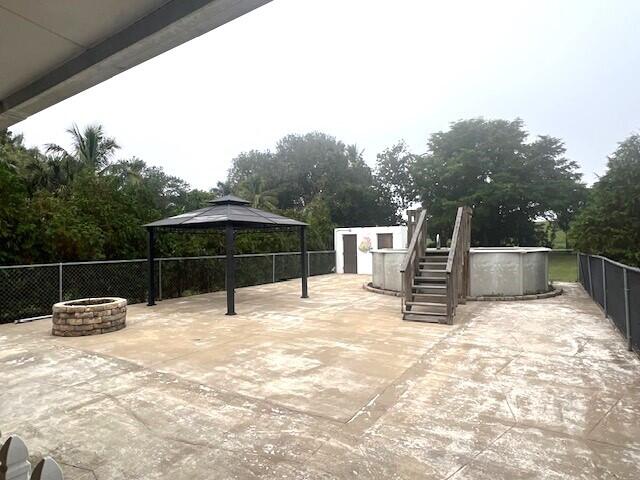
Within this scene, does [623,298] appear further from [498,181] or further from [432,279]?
[498,181]

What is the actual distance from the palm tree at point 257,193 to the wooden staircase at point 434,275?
1375cm

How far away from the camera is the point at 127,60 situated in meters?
2.03

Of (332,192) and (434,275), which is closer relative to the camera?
(434,275)

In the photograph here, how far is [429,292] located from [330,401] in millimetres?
5011

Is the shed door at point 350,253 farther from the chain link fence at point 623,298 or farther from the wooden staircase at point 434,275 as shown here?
the chain link fence at point 623,298

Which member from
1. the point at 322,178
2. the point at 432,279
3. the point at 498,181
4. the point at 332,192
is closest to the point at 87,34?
the point at 432,279

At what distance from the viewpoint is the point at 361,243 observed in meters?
17.2

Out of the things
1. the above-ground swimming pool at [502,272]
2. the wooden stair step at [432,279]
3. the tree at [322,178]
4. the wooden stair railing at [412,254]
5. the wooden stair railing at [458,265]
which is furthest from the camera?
the tree at [322,178]

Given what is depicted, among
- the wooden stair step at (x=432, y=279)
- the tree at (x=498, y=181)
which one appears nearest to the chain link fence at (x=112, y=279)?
the wooden stair step at (x=432, y=279)

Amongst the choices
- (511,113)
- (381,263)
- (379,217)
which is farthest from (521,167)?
(381,263)

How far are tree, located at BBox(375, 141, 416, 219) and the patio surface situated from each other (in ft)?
75.0

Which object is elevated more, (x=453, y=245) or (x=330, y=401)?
(x=453, y=245)

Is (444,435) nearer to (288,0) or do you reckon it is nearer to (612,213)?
(288,0)

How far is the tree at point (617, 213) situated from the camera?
29.6ft
